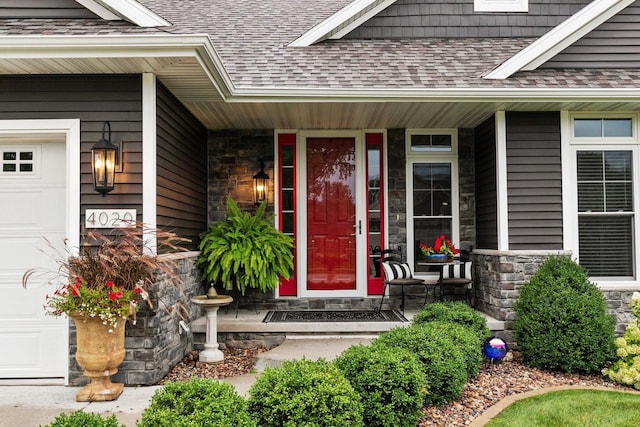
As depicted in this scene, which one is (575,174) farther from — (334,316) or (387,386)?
(387,386)

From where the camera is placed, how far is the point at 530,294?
4.73 metres

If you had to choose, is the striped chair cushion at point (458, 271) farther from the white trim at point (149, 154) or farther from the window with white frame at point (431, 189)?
the white trim at point (149, 154)

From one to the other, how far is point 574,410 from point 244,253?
A: 346 cm

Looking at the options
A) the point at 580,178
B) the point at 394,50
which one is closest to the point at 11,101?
the point at 394,50

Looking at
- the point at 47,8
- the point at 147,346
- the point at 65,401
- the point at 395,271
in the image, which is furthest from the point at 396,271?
the point at 47,8

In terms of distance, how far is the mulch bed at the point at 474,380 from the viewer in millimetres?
3520

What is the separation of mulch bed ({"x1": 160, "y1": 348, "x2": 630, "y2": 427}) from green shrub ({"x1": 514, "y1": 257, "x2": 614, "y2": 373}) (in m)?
0.15

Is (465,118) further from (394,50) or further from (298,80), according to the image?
(298,80)

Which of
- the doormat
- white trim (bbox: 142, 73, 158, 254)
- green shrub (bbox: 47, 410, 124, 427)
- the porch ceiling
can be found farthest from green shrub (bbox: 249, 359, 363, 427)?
the porch ceiling

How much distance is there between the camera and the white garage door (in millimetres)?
4285

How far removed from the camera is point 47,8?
14.4 ft

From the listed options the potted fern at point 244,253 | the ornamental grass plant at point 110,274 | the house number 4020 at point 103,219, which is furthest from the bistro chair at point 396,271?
the house number 4020 at point 103,219

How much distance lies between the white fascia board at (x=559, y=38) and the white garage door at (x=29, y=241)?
4485 mm

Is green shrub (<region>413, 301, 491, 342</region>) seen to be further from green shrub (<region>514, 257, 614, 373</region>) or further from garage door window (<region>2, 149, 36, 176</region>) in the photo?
garage door window (<region>2, 149, 36, 176</region>)
